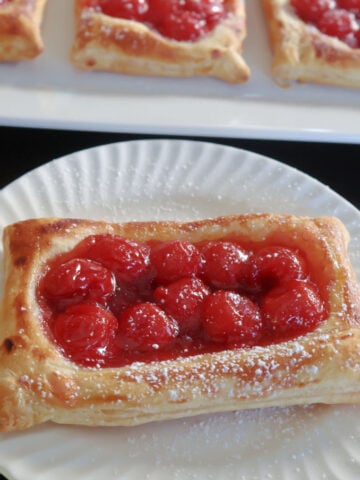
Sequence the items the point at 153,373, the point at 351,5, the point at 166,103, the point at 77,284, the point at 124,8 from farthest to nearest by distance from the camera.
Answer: the point at 351,5 < the point at 124,8 < the point at 166,103 < the point at 77,284 < the point at 153,373

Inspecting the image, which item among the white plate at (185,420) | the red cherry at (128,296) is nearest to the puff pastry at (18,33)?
the white plate at (185,420)

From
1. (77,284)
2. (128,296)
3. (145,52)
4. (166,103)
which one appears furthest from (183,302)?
(145,52)

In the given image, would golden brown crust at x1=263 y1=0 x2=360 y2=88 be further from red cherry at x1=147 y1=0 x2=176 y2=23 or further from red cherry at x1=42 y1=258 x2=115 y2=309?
red cherry at x1=42 y1=258 x2=115 y2=309

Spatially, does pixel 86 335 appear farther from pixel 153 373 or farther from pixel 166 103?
pixel 166 103

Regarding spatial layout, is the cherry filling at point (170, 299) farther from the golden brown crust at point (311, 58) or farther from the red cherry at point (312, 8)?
the red cherry at point (312, 8)

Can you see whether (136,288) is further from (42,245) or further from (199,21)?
(199,21)
